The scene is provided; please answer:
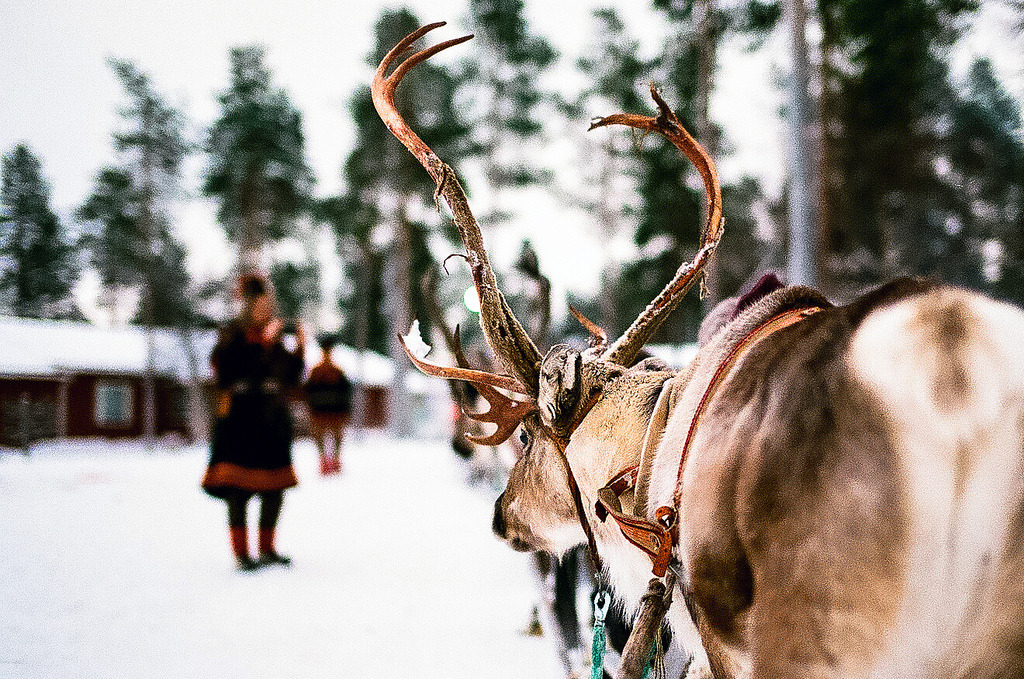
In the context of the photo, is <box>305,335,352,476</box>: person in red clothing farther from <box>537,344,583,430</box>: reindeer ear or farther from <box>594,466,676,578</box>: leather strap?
<box>594,466,676,578</box>: leather strap

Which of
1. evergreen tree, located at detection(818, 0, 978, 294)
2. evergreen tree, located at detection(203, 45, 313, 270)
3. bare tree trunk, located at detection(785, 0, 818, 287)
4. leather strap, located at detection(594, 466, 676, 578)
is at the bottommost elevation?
leather strap, located at detection(594, 466, 676, 578)

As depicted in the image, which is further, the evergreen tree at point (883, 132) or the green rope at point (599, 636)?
the evergreen tree at point (883, 132)

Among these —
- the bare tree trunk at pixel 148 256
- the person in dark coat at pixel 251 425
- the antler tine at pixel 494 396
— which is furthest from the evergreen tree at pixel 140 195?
the antler tine at pixel 494 396

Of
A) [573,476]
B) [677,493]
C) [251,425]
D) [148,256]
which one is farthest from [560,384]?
[148,256]

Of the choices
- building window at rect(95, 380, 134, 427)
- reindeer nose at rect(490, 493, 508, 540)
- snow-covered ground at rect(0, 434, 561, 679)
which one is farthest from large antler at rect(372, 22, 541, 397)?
building window at rect(95, 380, 134, 427)

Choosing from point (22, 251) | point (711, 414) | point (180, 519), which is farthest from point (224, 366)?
point (22, 251)

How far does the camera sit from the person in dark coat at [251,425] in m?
5.07

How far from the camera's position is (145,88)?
76.4ft

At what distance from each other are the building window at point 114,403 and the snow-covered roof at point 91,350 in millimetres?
752

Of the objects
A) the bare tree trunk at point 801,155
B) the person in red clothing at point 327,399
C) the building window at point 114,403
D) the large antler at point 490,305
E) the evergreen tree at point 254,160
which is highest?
the evergreen tree at point 254,160

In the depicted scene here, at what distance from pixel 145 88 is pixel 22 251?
935cm

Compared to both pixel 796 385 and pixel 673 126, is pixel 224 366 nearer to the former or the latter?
pixel 673 126

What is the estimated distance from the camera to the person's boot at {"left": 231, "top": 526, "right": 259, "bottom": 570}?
16.8 ft

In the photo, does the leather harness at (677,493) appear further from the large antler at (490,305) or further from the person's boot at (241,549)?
the person's boot at (241,549)
